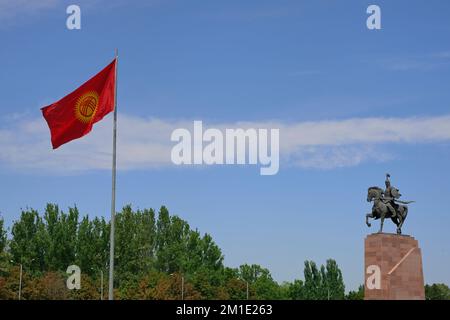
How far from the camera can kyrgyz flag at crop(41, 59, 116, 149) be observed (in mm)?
18850

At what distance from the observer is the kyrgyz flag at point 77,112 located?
61.8ft

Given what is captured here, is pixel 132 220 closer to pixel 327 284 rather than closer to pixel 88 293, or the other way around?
pixel 88 293

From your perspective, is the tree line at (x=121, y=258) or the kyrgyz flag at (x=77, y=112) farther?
the tree line at (x=121, y=258)

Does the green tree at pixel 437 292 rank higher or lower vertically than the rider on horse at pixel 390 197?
lower

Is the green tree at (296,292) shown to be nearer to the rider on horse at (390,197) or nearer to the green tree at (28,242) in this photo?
the green tree at (28,242)

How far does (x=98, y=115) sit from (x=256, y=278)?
201 feet

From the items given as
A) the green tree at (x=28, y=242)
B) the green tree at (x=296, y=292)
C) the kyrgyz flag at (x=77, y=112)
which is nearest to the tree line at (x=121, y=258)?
the green tree at (x=28, y=242)

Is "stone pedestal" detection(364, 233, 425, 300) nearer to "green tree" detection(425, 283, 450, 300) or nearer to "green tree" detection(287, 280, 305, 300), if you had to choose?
"green tree" detection(287, 280, 305, 300)

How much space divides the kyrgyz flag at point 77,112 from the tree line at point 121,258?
1636 inches

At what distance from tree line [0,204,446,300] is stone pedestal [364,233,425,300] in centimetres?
3169

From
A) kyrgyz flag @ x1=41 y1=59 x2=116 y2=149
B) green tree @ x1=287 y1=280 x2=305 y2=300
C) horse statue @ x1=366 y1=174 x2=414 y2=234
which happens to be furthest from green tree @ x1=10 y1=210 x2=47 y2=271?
kyrgyz flag @ x1=41 y1=59 x2=116 y2=149

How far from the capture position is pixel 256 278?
7825cm
